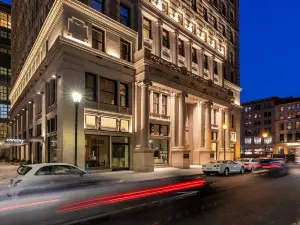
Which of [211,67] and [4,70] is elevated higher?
[4,70]

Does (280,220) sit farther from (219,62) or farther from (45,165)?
(219,62)

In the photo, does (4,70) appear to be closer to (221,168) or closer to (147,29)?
(147,29)

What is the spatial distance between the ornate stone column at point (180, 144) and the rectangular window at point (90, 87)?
1085 cm

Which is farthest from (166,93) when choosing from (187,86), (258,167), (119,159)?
(258,167)

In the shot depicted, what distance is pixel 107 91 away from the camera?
999 inches

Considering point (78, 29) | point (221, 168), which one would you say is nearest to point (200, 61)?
point (221, 168)

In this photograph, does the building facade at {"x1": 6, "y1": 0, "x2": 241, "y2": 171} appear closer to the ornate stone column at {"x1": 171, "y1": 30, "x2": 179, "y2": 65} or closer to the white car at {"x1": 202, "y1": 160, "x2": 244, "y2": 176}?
the ornate stone column at {"x1": 171, "y1": 30, "x2": 179, "y2": 65}

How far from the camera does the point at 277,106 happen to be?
9225 cm

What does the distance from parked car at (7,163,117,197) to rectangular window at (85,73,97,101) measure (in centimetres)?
1135

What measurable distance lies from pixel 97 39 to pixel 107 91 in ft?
16.6

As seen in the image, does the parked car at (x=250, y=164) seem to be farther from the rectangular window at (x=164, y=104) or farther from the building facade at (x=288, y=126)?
the building facade at (x=288, y=126)

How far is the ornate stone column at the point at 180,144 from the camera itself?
2967cm

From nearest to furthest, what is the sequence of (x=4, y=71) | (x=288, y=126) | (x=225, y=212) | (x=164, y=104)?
(x=225, y=212) → (x=164, y=104) → (x=4, y=71) → (x=288, y=126)

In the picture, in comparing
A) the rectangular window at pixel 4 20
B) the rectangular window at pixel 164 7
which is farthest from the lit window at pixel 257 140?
the rectangular window at pixel 4 20
